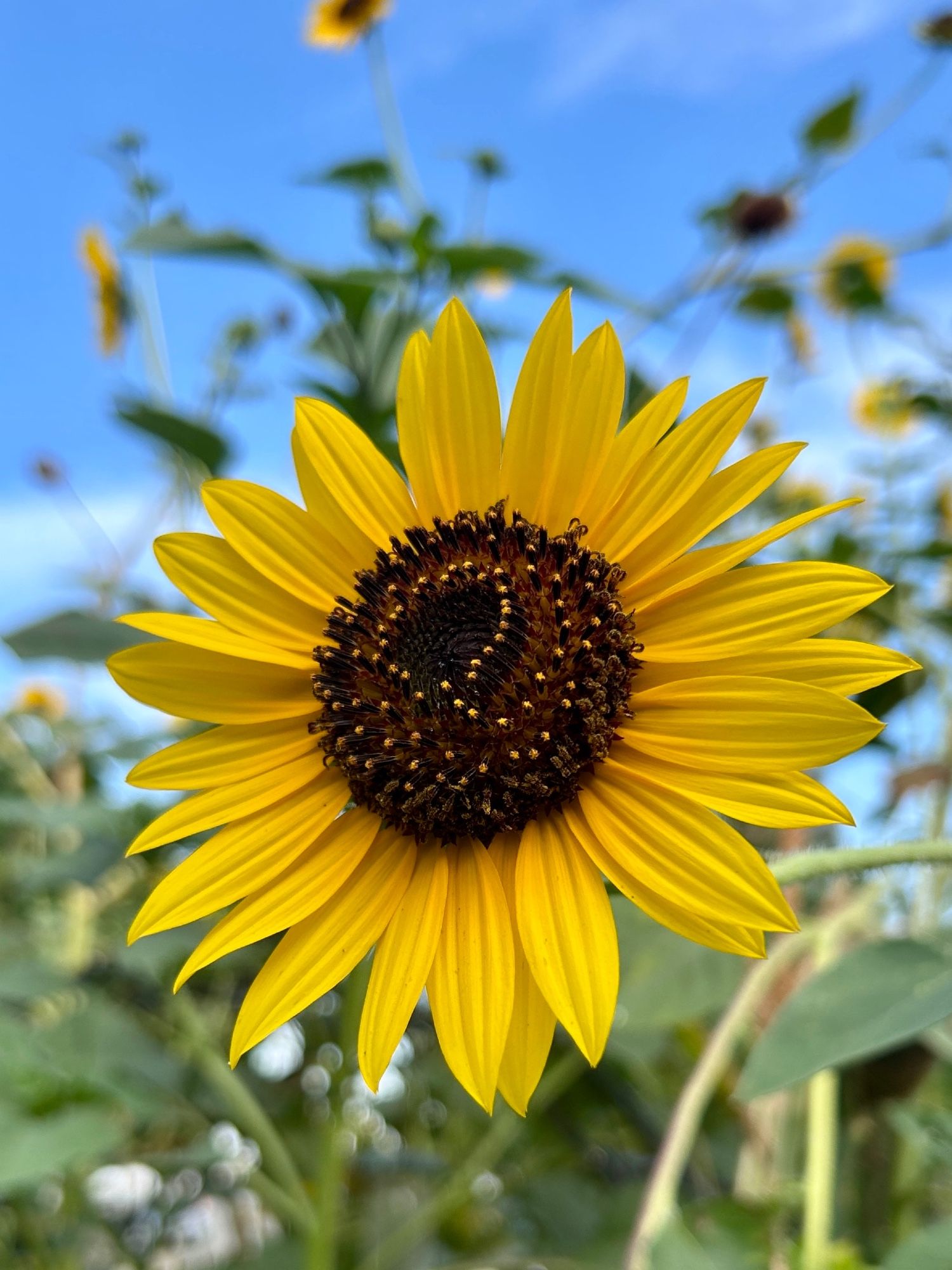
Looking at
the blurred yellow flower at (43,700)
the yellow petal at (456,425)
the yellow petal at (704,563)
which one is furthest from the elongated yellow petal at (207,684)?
the blurred yellow flower at (43,700)

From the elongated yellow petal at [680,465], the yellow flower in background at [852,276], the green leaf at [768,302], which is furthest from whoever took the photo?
the green leaf at [768,302]

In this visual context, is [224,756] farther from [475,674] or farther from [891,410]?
[891,410]

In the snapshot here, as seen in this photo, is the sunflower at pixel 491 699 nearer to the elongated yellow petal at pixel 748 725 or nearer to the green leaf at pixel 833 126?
the elongated yellow petal at pixel 748 725

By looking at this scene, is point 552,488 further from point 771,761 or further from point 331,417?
point 771,761

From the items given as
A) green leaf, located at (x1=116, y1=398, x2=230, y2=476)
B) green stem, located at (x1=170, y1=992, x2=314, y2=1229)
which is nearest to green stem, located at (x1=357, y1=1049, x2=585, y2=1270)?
green stem, located at (x1=170, y1=992, x2=314, y2=1229)

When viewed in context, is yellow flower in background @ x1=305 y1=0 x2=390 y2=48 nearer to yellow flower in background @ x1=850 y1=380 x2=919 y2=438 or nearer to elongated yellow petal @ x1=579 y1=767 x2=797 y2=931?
yellow flower in background @ x1=850 y1=380 x2=919 y2=438

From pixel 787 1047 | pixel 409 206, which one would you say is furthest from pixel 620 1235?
pixel 409 206
